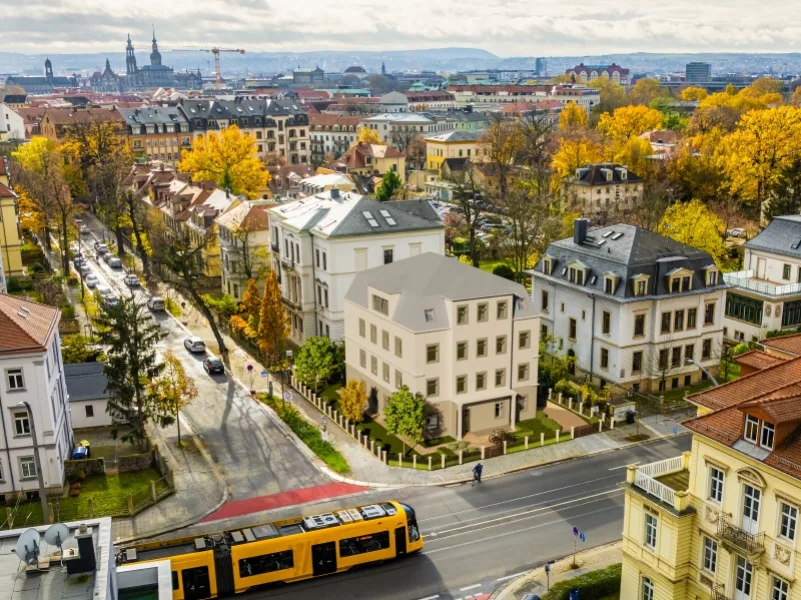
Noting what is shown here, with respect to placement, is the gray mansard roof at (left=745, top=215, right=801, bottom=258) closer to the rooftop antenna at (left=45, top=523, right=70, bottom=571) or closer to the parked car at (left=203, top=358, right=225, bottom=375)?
the parked car at (left=203, top=358, right=225, bottom=375)

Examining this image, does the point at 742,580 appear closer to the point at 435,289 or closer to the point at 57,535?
the point at 57,535

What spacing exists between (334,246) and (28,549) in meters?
46.0

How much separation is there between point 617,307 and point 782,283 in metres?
19.4

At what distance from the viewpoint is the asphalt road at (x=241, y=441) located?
5019 centimetres

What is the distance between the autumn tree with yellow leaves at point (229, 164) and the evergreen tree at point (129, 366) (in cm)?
7008

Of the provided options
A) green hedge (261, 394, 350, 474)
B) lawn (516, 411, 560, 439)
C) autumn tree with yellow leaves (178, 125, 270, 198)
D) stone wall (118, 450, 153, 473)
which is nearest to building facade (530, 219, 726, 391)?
lawn (516, 411, 560, 439)

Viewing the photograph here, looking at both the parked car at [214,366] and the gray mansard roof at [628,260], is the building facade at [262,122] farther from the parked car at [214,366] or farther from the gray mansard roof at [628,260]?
the gray mansard roof at [628,260]

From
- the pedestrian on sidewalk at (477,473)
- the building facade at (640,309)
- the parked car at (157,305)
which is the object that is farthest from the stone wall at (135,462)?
the parked car at (157,305)

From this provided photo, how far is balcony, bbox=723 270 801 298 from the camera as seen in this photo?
6762 cm

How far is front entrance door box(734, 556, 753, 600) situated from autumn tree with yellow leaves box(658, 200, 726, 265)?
5455 centimetres

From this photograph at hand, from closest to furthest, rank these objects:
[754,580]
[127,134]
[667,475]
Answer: [754,580]
[667,475]
[127,134]

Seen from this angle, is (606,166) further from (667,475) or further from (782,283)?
(667,475)

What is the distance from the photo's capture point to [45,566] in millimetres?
25422

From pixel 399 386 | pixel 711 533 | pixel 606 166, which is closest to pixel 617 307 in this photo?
pixel 399 386
